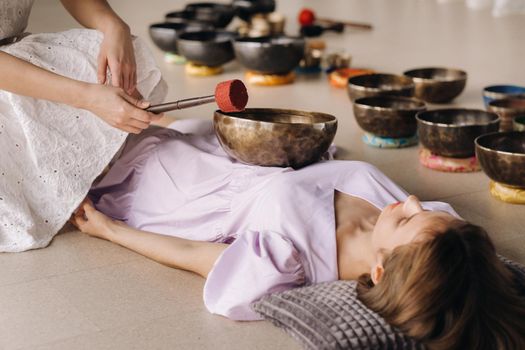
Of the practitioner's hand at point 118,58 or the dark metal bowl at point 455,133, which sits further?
the dark metal bowl at point 455,133

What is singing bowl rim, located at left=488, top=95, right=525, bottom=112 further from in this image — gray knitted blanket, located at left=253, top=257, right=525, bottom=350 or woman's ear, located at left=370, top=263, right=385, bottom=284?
woman's ear, located at left=370, top=263, right=385, bottom=284

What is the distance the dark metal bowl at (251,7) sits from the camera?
5.83 metres

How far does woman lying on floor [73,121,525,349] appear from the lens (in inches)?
68.9

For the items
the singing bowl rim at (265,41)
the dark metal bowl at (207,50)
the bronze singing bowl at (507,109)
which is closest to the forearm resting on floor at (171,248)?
the bronze singing bowl at (507,109)

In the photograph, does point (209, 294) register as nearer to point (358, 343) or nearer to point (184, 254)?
point (184, 254)

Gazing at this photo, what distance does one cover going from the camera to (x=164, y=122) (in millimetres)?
3262

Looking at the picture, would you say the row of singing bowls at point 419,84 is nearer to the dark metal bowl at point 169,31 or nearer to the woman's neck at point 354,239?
the dark metal bowl at point 169,31

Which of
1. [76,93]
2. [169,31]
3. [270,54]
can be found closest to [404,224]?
[76,93]

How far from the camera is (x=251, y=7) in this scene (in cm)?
583

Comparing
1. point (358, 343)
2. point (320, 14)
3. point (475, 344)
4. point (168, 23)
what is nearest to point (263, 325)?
point (358, 343)

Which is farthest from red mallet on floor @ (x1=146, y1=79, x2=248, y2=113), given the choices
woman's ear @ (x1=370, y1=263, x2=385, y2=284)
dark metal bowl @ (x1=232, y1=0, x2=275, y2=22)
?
dark metal bowl @ (x1=232, y1=0, x2=275, y2=22)

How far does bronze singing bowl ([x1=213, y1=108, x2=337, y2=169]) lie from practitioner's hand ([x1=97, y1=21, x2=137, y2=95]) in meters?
0.36

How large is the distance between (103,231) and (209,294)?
21.7 inches

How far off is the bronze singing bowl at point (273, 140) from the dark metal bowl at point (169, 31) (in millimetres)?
2659
